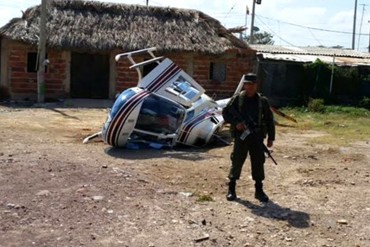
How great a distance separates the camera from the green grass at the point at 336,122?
13.2 metres

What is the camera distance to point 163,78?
36.8 feet

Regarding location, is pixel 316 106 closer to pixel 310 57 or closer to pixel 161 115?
pixel 310 57

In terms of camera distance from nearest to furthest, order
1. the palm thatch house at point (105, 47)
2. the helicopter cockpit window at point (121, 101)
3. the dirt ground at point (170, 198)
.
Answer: the dirt ground at point (170, 198) < the helicopter cockpit window at point (121, 101) < the palm thatch house at point (105, 47)

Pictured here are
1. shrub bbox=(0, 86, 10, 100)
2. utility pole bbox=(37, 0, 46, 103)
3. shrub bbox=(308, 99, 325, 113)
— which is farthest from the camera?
shrub bbox=(0, 86, 10, 100)

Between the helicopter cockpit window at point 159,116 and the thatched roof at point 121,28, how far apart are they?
33.2 ft

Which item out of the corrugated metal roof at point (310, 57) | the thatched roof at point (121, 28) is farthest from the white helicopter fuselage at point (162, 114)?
the corrugated metal roof at point (310, 57)

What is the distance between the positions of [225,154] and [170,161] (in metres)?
1.35

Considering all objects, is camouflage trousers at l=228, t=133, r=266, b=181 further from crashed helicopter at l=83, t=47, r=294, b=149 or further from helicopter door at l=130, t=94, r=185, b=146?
helicopter door at l=130, t=94, r=185, b=146

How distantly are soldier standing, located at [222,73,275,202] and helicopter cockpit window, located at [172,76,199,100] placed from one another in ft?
14.4

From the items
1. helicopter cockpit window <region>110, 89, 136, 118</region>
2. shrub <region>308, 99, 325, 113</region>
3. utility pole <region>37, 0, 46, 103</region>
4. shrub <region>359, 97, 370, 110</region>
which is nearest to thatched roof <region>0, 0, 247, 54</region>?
utility pole <region>37, 0, 46, 103</region>

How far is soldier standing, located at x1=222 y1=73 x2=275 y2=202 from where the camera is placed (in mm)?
Result: 6906

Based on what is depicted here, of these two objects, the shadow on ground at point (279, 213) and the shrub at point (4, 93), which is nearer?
the shadow on ground at point (279, 213)

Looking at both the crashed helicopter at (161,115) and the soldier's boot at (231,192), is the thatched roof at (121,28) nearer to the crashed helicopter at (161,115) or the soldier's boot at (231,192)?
the crashed helicopter at (161,115)

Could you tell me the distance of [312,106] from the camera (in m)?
19.5
